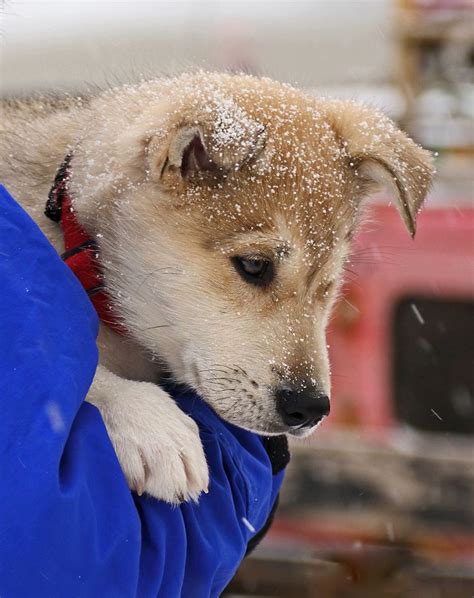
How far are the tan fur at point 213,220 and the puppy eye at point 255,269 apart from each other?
21 millimetres

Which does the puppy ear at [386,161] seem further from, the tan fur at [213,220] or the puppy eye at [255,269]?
the puppy eye at [255,269]

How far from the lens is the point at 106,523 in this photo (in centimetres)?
186

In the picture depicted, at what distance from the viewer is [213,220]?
265cm

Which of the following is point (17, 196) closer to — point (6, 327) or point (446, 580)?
point (6, 327)

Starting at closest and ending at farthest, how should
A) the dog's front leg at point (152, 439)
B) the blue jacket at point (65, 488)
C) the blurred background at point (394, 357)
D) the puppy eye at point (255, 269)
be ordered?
the blue jacket at point (65, 488) < the dog's front leg at point (152, 439) < the puppy eye at point (255, 269) < the blurred background at point (394, 357)

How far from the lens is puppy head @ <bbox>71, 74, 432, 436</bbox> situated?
2.52 m

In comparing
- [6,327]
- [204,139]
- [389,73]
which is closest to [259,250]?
[204,139]

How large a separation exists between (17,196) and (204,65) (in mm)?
1060

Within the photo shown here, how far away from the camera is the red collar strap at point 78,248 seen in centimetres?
258

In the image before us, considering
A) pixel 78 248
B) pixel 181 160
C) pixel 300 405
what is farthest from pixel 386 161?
pixel 78 248

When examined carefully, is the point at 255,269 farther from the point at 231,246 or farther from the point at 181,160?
the point at 181,160

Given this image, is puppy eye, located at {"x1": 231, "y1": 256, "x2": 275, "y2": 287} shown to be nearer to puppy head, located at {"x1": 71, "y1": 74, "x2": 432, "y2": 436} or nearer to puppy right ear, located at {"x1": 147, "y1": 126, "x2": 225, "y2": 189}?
puppy head, located at {"x1": 71, "y1": 74, "x2": 432, "y2": 436}

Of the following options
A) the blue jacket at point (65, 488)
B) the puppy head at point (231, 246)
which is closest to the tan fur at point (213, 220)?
the puppy head at point (231, 246)

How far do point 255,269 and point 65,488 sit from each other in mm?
1094
